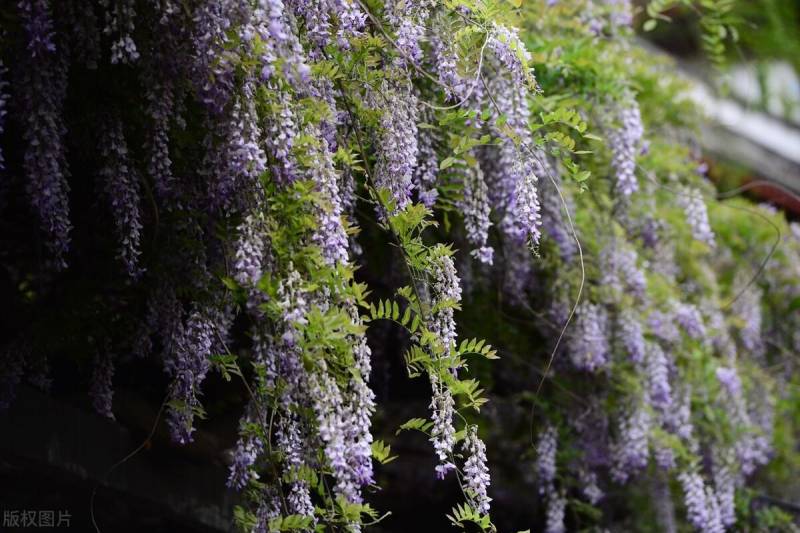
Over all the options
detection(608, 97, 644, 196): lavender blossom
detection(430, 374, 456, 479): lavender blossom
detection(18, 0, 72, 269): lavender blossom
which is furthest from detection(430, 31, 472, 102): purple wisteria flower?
detection(608, 97, 644, 196): lavender blossom

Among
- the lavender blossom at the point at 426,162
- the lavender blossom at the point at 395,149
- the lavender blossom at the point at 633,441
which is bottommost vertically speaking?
the lavender blossom at the point at 633,441

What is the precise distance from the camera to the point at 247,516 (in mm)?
2332

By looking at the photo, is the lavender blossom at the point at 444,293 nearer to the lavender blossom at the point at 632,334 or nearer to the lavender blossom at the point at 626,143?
the lavender blossom at the point at 626,143

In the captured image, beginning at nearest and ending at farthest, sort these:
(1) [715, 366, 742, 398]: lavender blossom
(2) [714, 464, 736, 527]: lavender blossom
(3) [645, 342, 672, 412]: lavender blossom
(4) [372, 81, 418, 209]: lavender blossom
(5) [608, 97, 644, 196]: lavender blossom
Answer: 1. (4) [372, 81, 418, 209]: lavender blossom
2. (5) [608, 97, 644, 196]: lavender blossom
3. (3) [645, 342, 672, 412]: lavender blossom
4. (2) [714, 464, 736, 527]: lavender blossom
5. (1) [715, 366, 742, 398]: lavender blossom

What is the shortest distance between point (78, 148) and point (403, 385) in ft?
9.10

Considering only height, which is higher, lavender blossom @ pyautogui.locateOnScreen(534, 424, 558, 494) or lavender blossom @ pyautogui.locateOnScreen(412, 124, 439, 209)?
lavender blossom @ pyautogui.locateOnScreen(412, 124, 439, 209)

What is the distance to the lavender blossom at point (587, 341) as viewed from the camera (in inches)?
159

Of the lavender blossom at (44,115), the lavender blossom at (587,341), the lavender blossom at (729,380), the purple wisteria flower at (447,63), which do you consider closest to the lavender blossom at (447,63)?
the purple wisteria flower at (447,63)

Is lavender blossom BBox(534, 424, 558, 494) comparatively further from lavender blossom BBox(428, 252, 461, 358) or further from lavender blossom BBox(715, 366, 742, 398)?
lavender blossom BBox(428, 252, 461, 358)

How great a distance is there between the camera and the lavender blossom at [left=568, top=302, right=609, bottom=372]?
4.04 m

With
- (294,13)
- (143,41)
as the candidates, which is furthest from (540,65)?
(143,41)

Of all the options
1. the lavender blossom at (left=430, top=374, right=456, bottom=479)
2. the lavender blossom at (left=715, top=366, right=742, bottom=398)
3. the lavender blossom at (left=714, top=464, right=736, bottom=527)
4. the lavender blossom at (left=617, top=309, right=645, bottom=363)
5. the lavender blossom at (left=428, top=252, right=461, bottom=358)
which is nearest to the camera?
the lavender blossom at (left=430, top=374, right=456, bottom=479)

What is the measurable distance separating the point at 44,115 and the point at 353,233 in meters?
0.88

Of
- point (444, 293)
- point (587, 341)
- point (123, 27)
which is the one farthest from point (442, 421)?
point (587, 341)
